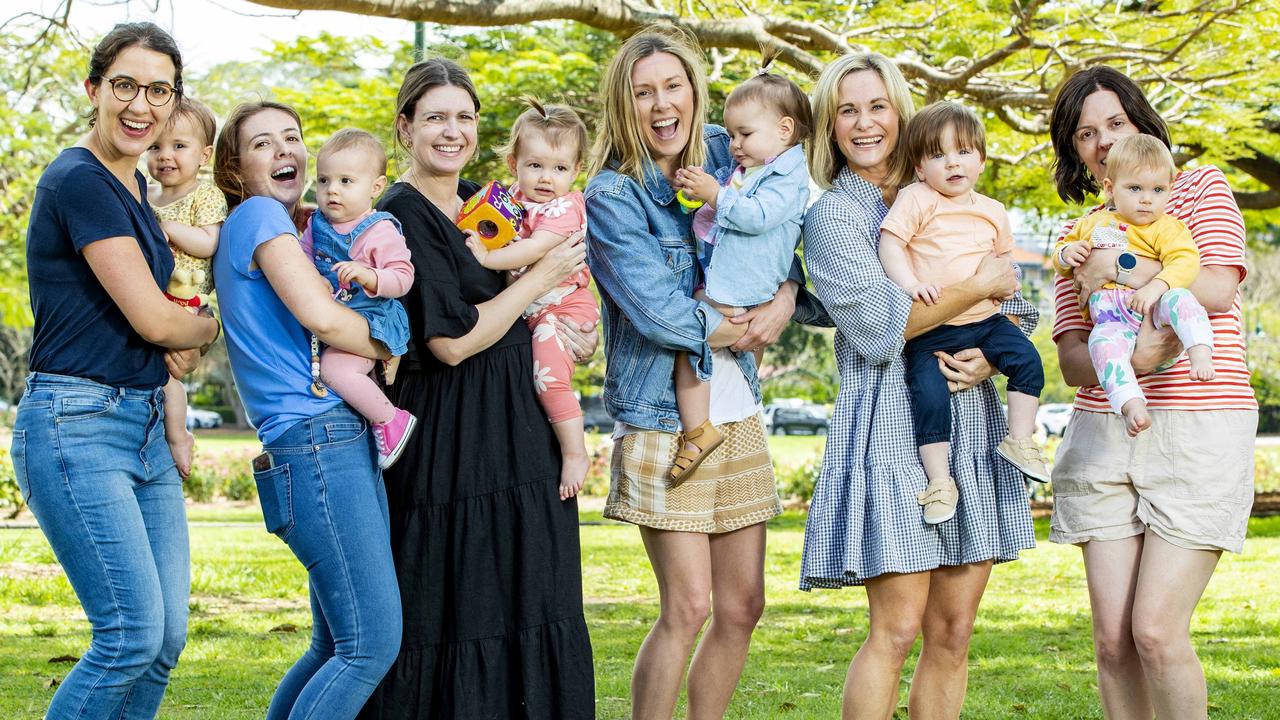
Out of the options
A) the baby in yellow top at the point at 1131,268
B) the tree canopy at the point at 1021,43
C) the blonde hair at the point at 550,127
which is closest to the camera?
the baby in yellow top at the point at 1131,268

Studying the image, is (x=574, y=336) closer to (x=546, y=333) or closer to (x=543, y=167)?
(x=546, y=333)

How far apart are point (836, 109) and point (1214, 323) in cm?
123

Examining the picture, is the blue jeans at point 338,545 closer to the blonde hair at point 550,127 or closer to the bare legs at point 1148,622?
the blonde hair at point 550,127

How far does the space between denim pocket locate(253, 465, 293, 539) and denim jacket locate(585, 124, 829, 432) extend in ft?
3.33

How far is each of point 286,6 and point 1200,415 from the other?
15.4ft

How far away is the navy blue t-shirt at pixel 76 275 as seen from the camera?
2.93m

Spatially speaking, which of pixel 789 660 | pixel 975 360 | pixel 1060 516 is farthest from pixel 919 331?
pixel 789 660

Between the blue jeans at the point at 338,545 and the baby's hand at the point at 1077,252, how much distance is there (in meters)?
2.04

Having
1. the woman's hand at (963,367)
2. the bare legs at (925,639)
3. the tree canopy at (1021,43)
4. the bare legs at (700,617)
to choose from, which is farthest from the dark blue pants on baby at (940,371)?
the tree canopy at (1021,43)

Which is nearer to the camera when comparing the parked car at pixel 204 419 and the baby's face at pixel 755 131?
the baby's face at pixel 755 131

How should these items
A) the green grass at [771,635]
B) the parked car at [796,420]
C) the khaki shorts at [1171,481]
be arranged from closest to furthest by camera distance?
the khaki shorts at [1171,481], the green grass at [771,635], the parked car at [796,420]

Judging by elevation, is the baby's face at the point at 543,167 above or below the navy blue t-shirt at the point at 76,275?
above

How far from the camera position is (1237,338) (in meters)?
3.50

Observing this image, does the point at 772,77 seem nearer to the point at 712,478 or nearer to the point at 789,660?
the point at 712,478
